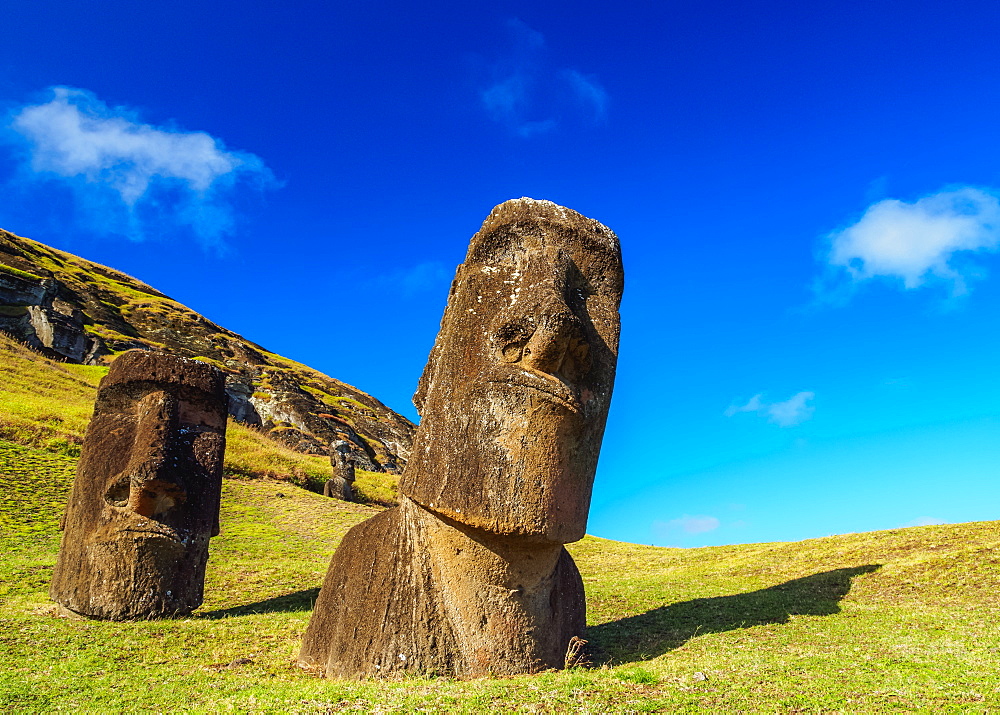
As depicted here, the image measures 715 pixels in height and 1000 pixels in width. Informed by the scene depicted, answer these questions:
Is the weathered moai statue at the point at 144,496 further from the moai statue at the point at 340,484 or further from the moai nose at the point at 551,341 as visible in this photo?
the moai statue at the point at 340,484

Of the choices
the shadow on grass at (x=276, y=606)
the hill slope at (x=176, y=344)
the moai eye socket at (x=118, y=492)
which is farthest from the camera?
the hill slope at (x=176, y=344)

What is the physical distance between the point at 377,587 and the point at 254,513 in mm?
14521

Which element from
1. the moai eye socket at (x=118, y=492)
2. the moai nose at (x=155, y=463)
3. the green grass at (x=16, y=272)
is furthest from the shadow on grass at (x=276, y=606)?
the green grass at (x=16, y=272)

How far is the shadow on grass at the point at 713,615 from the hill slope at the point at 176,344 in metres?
30.9

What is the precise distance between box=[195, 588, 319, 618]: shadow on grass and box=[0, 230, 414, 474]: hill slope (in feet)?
90.6

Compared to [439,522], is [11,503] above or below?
below

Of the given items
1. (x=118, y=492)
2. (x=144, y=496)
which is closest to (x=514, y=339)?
(x=144, y=496)

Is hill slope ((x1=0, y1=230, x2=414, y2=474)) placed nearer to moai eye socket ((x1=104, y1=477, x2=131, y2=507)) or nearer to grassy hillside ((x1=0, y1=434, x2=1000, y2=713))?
grassy hillside ((x1=0, y1=434, x2=1000, y2=713))

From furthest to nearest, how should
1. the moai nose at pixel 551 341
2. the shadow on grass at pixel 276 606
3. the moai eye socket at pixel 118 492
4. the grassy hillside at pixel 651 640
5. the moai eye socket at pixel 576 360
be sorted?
the shadow on grass at pixel 276 606 → the moai eye socket at pixel 118 492 → the moai eye socket at pixel 576 360 → the moai nose at pixel 551 341 → the grassy hillside at pixel 651 640

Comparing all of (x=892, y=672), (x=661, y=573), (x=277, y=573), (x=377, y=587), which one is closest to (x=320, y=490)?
(x=277, y=573)

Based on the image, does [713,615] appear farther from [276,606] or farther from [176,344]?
[176,344]

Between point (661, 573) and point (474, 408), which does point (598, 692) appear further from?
point (661, 573)

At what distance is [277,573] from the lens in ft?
46.3

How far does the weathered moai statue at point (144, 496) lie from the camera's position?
10.1 metres
